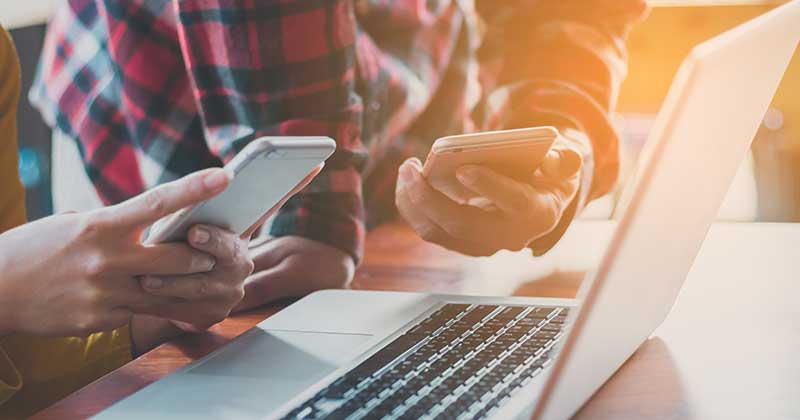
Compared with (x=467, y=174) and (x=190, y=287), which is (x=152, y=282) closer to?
(x=190, y=287)

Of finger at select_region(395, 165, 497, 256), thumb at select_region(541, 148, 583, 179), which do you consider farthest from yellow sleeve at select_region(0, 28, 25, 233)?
thumb at select_region(541, 148, 583, 179)

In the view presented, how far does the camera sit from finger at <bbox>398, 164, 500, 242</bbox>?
82 centimetres

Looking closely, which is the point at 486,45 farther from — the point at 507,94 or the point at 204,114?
the point at 204,114

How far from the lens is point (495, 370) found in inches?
21.4

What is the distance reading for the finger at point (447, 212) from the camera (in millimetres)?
825

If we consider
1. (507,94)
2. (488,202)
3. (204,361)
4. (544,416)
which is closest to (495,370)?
(544,416)

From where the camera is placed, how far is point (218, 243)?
0.65 m

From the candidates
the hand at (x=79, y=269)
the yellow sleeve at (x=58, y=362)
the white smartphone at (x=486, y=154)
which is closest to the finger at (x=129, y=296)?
the hand at (x=79, y=269)

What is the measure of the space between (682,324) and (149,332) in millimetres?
455

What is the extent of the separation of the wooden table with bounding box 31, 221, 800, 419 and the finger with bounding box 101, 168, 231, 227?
13cm

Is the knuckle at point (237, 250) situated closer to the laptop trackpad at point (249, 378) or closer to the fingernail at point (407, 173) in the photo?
the laptop trackpad at point (249, 378)

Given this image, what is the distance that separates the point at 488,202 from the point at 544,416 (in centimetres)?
46

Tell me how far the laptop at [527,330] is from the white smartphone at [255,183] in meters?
0.10

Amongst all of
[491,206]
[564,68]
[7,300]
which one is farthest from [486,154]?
[564,68]
